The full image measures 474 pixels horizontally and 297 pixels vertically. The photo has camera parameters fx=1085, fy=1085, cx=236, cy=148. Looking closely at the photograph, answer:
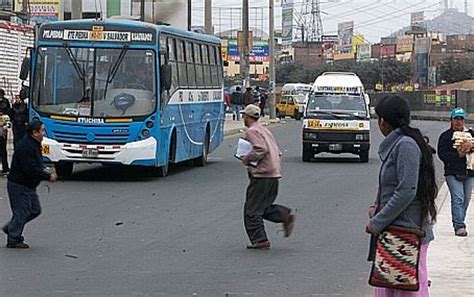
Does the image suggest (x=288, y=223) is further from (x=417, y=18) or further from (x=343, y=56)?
(x=417, y=18)

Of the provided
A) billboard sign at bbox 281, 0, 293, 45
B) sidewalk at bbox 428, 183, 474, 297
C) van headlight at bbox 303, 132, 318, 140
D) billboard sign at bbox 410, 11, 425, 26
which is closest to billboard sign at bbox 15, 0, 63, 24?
van headlight at bbox 303, 132, 318, 140

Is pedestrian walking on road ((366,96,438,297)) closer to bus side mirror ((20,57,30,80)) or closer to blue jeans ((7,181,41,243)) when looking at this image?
blue jeans ((7,181,41,243))

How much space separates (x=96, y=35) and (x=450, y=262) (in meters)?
12.3

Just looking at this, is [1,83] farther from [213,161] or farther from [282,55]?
[282,55]

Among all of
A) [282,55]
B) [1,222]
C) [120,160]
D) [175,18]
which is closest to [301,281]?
[1,222]

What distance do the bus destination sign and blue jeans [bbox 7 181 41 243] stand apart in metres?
9.77

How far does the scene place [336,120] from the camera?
1158 inches

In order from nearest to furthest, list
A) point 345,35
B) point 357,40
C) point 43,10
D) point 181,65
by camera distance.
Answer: point 181,65 < point 43,10 < point 357,40 < point 345,35

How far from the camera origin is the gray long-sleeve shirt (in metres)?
7.02

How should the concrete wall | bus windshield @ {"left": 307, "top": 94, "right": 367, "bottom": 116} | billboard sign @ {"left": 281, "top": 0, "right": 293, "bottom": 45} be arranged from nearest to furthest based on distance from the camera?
bus windshield @ {"left": 307, "top": 94, "right": 367, "bottom": 116} → the concrete wall → billboard sign @ {"left": 281, "top": 0, "right": 293, "bottom": 45}

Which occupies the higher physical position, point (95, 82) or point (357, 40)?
Answer: point (357, 40)

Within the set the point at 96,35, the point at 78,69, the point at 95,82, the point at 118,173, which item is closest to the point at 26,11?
the point at 118,173

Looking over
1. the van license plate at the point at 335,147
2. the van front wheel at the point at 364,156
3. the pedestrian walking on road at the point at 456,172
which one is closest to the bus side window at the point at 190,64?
the van license plate at the point at 335,147

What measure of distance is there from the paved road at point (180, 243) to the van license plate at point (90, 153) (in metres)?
0.55
